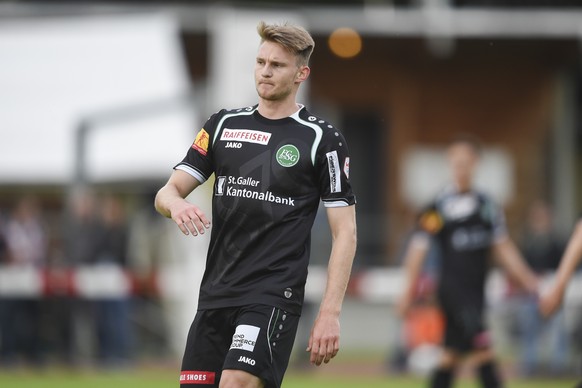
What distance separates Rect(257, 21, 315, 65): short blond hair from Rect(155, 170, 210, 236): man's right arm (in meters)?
0.84

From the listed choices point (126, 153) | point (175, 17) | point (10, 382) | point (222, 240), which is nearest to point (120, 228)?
point (126, 153)

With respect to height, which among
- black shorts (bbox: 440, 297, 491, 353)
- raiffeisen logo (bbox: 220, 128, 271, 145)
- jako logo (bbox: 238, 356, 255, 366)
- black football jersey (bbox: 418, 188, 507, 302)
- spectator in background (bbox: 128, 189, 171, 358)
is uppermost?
raiffeisen logo (bbox: 220, 128, 271, 145)

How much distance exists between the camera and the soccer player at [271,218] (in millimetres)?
6305

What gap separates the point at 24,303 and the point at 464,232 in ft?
30.0

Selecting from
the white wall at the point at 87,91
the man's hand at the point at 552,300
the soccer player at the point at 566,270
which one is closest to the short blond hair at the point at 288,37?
the soccer player at the point at 566,270

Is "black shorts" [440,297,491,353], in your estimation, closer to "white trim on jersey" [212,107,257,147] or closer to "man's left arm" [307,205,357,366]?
"man's left arm" [307,205,357,366]

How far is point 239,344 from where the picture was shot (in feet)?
20.2

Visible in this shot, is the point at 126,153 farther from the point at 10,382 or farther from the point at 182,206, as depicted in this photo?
the point at 182,206

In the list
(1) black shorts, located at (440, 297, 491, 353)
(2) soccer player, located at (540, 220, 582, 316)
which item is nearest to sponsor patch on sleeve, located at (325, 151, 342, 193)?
(2) soccer player, located at (540, 220, 582, 316)

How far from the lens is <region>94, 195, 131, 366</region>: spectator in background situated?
17.4 metres

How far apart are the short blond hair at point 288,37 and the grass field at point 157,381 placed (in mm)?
7807

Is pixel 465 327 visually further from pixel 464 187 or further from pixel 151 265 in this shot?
pixel 151 265

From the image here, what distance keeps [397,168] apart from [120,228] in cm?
840

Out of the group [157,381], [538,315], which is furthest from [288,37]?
[538,315]
